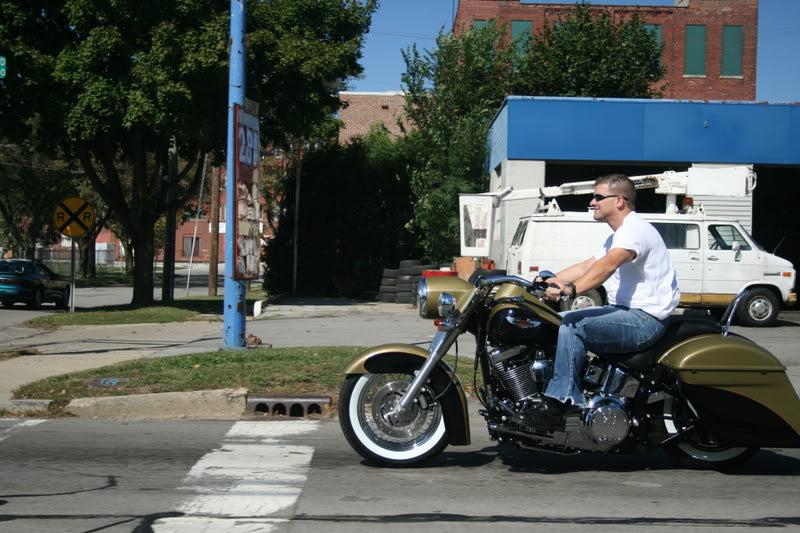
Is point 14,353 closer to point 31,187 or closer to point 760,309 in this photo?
point 760,309

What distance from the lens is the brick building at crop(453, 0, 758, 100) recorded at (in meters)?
46.4

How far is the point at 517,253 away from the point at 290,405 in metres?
11.1

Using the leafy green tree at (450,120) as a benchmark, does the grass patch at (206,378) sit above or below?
below

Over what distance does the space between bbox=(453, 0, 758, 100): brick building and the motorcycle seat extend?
4231 centimetres

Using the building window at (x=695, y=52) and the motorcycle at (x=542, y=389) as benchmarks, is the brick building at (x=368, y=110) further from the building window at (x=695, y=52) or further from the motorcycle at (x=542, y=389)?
the motorcycle at (x=542, y=389)

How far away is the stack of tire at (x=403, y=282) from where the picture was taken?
26594 mm

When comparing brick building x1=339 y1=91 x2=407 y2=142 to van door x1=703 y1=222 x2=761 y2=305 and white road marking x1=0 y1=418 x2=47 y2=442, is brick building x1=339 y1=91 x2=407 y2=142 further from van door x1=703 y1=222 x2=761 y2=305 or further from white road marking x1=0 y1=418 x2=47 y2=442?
white road marking x1=0 y1=418 x2=47 y2=442

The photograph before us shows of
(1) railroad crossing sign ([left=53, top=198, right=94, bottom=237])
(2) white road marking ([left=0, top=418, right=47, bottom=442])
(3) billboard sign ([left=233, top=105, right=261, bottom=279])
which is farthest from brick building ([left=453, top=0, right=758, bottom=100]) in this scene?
(2) white road marking ([left=0, top=418, right=47, bottom=442])

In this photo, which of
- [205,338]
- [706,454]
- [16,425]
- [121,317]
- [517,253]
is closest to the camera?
[706,454]

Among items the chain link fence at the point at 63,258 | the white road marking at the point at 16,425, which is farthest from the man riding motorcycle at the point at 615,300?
the chain link fence at the point at 63,258

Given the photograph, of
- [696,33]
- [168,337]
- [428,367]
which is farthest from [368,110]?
[428,367]

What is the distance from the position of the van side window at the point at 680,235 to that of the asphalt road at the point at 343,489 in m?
11.8

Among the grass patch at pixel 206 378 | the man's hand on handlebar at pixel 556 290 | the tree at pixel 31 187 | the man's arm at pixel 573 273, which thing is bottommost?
the grass patch at pixel 206 378

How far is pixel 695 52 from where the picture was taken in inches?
1849
